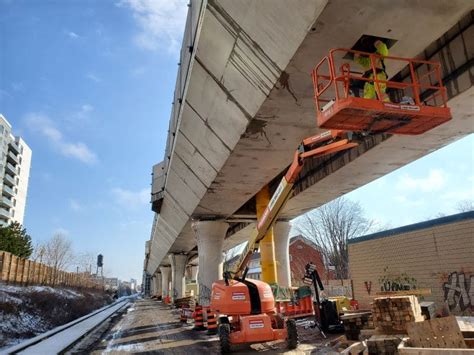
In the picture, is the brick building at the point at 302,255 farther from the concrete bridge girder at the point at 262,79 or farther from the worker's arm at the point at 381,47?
the worker's arm at the point at 381,47

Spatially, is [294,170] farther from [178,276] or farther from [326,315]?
[178,276]

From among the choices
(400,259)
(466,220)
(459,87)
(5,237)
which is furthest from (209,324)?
(5,237)

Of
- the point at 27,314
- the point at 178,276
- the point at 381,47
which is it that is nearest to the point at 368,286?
the point at 381,47

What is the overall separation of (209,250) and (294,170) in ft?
37.7

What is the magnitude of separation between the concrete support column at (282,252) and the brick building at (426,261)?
3595 mm

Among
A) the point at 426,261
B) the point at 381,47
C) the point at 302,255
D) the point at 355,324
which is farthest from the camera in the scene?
the point at 302,255

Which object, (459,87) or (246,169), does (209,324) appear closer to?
(246,169)

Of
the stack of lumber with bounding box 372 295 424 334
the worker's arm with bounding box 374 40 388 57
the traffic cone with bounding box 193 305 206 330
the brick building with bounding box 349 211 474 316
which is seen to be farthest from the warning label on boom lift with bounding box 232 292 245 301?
the worker's arm with bounding box 374 40 388 57

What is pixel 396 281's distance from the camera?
50.9 ft

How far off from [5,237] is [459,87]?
56770 millimetres

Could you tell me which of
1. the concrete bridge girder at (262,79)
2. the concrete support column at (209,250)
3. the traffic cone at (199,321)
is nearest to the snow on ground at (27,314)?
the traffic cone at (199,321)

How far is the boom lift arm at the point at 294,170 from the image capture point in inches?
299

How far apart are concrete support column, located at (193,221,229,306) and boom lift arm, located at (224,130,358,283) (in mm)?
6060

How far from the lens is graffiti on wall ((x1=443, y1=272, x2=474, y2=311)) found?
12117mm
